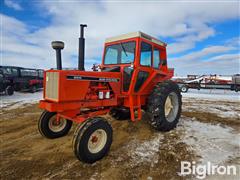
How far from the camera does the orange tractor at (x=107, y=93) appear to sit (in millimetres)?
2990

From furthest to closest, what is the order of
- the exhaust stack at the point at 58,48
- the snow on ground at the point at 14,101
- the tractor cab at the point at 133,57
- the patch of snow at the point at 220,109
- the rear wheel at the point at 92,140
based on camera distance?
the snow on ground at the point at 14,101 < the patch of snow at the point at 220,109 < the tractor cab at the point at 133,57 < the exhaust stack at the point at 58,48 < the rear wheel at the point at 92,140

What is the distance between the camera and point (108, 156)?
3.12 metres

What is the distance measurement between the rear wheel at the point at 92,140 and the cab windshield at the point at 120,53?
1.82 meters

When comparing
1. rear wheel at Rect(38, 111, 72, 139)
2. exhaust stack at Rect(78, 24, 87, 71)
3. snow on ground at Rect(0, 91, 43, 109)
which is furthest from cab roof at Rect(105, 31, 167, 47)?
snow on ground at Rect(0, 91, 43, 109)

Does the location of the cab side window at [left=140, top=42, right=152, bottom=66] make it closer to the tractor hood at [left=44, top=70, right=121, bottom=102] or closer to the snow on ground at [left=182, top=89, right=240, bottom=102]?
the tractor hood at [left=44, top=70, right=121, bottom=102]

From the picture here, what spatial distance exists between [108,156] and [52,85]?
63.7 inches

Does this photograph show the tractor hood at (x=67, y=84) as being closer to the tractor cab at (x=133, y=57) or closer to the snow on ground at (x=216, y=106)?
the tractor cab at (x=133, y=57)

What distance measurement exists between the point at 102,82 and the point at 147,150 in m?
1.62

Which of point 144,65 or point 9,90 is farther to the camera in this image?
point 9,90

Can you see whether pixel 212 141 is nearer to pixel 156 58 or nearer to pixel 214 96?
pixel 156 58

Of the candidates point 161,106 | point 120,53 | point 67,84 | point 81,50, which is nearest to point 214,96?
point 161,106

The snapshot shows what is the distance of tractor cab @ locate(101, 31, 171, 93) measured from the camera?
13.2 ft

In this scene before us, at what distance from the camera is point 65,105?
122 inches

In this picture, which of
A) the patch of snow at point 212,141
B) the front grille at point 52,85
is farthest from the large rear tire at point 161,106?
the front grille at point 52,85
